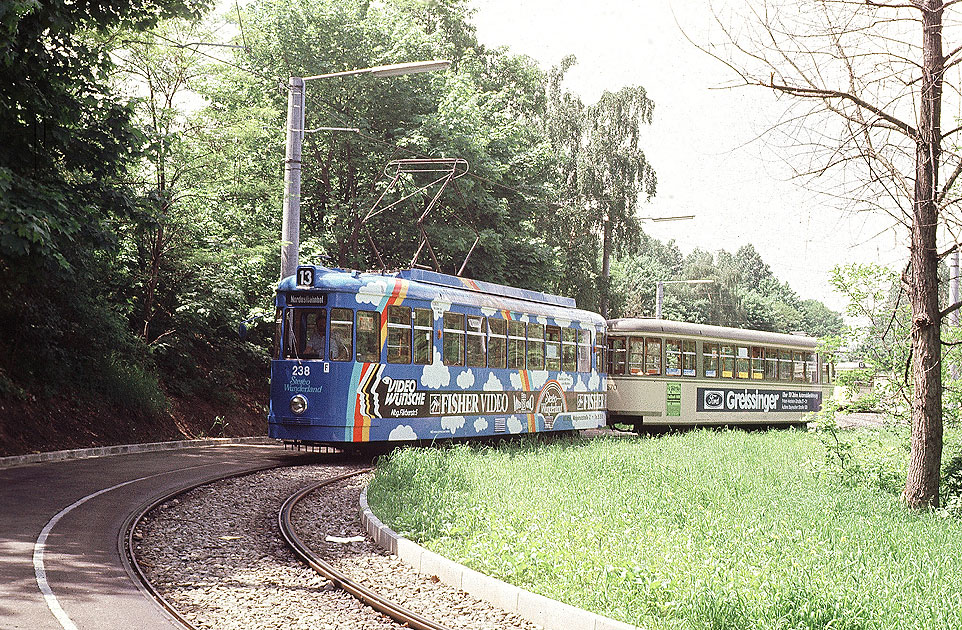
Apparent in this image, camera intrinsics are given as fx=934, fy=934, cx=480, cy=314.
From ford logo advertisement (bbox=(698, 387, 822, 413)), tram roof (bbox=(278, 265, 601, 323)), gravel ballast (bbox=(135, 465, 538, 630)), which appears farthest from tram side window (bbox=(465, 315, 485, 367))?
ford logo advertisement (bbox=(698, 387, 822, 413))

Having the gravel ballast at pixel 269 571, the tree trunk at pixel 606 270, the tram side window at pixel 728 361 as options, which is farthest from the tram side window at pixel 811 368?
the gravel ballast at pixel 269 571

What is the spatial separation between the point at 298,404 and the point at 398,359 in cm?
188

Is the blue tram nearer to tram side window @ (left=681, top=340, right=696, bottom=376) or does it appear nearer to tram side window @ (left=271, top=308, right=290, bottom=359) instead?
tram side window @ (left=271, top=308, right=290, bottom=359)

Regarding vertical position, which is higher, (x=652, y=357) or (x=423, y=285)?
(x=423, y=285)

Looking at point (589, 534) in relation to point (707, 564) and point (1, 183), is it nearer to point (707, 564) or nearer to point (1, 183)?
point (707, 564)

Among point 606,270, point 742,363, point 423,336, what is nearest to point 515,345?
point 423,336

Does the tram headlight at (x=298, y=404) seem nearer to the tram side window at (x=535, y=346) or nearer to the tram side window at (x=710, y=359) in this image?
the tram side window at (x=535, y=346)

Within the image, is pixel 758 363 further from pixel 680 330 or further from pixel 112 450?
pixel 112 450

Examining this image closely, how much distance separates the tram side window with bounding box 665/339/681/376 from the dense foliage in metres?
6.41

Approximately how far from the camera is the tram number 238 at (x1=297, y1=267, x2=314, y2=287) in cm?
1585

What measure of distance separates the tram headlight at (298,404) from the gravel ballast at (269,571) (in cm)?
316

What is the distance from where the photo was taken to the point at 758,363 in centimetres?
2814

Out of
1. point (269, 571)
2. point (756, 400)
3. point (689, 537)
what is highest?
point (756, 400)

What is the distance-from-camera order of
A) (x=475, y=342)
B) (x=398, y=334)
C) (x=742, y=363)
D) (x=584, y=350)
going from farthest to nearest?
(x=742, y=363)
(x=584, y=350)
(x=475, y=342)
(x=398, y=334)
